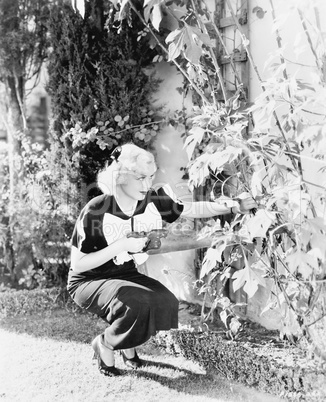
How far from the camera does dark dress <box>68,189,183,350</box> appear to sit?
2.99 metres

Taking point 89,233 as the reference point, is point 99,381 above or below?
below

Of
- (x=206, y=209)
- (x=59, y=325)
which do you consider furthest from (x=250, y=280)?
(x=59, y=325)

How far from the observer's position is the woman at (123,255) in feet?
9.79

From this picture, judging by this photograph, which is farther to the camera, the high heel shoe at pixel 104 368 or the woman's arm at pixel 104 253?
the high heel shoe at pixel 104 368

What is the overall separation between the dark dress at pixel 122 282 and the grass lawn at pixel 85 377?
25 centimetres

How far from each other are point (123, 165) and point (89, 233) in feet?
1.41

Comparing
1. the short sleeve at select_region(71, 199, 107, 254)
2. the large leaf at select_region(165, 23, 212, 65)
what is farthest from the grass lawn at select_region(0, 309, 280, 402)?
the large leaf at select_region(165, 23, 212, 65)

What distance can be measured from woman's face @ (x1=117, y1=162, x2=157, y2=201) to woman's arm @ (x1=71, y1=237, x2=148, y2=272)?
0.35 m

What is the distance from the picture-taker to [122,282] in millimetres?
3117

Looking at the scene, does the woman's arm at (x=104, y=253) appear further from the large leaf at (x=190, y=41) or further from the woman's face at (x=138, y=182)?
the large leaf at (x=190, y=41)

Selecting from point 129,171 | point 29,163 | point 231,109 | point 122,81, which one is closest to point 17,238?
point 29,163

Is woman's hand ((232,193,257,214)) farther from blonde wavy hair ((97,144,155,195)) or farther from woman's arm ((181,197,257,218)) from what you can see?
blonde wavy hair ((97,144,155,195))

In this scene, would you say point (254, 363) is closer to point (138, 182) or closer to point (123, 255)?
point (123, 255)

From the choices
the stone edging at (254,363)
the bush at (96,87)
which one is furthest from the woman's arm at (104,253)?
the bush at (96,87)
